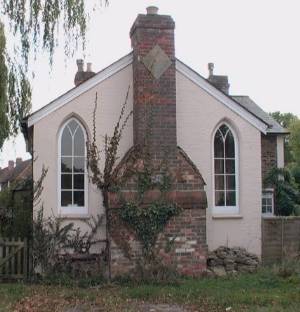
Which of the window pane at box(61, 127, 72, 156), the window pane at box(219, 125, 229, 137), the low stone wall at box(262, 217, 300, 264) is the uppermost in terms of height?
the window pane at box(219, 125, 229, 137)

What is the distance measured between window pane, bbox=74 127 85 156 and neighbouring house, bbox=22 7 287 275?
1.0 inches

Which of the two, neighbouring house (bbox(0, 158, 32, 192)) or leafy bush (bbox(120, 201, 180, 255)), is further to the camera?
neighbouring house (bbox(0, 158, 32, 192))

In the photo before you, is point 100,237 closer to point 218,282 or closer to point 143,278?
point 143,278

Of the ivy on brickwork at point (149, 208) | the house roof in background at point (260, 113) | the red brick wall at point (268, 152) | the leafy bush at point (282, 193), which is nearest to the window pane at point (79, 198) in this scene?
the ivy on brickwork at point (149, 208)

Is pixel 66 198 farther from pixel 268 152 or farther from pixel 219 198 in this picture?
pixel 268 152

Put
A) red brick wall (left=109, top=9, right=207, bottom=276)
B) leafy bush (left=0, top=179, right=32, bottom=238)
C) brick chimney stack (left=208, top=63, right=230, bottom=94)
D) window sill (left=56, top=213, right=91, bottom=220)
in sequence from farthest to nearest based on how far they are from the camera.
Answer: brick chimney stack (left=208, top=63, right=230, bottom=94), leafy bush (left=0, top=179, right=32, bottom=238), window sill (left=56, top=213, right=91, bottom=220), red brick wall (left=109, top=9, right=207, bottom=276)

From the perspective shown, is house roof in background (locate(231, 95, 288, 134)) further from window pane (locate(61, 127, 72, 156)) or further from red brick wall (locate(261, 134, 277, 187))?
window pane (locate(61, 127, 72, 156))

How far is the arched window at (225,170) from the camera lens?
596 inches

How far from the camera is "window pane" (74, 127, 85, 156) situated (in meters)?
14.4

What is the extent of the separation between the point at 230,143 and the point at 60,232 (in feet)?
16.6

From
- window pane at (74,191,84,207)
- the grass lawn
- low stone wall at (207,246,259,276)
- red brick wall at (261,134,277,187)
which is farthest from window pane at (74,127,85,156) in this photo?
red brick wall at (261,134,277,187)

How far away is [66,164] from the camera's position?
47.1ft

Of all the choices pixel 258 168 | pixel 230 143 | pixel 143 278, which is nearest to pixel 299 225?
pixel 258 168

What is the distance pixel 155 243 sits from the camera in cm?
1308
